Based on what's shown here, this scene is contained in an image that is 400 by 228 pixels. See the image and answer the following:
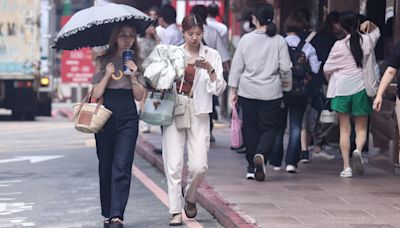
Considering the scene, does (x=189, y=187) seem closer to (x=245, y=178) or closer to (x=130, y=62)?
(x=130, y=62)

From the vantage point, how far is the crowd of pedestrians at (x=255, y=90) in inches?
380

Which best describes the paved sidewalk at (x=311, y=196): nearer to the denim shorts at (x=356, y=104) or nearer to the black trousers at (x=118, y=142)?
the denim shorts at (x=356, y=104)

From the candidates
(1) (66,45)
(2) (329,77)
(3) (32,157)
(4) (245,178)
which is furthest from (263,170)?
(3) (32,157)

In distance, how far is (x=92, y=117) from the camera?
9352mm

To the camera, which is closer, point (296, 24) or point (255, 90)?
point (255, 90)

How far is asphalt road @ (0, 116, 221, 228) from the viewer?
34.3 ft

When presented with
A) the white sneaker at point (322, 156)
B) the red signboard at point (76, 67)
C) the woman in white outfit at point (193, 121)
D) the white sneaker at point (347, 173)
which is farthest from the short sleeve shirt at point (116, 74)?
the red signboard at point (76, 67)

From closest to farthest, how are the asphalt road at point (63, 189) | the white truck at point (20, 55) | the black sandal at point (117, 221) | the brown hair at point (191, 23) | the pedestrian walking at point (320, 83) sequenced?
the black sandal at point (117, 221) < the brown hair at point (191, 23) < the asphalt road at point (63, 189) < the pedestrian walking at point (320, 83) < the white truck at point (20, 55)

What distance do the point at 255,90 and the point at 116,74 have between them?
2.80 metres

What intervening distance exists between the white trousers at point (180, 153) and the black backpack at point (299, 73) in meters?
3.10

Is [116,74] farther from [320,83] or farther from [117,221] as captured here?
[320,83]

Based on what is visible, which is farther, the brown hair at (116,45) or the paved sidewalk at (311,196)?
the paved sidewalk at (311,196)

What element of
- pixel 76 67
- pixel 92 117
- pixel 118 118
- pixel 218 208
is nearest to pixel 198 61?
pixel 118 118

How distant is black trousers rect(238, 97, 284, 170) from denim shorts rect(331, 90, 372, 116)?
2.64 ft
